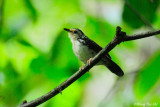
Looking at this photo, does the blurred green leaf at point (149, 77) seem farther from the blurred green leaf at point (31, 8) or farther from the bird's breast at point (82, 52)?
the bird's breast at point (82, 52)

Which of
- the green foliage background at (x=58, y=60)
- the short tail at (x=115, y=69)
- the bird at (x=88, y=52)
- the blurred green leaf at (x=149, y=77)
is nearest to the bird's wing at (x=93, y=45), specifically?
the bird at (x=88, y=52)

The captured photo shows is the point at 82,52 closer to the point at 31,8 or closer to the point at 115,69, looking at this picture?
the point at 115,69

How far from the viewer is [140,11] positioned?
3184 millimetres

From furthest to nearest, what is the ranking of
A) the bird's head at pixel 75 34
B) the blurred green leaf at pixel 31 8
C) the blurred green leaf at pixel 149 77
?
1. the bird's head at pixel 75 34
2. the blurred green leaf at pixel 31 8
3. the blurred green leaf at pixel 149 77

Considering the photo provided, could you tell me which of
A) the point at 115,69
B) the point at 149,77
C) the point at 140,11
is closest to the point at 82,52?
the point at 115,69

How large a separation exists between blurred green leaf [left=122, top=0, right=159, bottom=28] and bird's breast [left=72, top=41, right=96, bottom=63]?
1045 millimetres

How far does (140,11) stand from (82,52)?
4.05ft

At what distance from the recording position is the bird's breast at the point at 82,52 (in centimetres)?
412

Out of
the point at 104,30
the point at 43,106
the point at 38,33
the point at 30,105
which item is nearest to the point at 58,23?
the point at 38,33

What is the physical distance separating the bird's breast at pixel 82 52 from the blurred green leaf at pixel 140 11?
1045 millimetres

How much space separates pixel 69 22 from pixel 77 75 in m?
1.37

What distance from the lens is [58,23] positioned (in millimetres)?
4398

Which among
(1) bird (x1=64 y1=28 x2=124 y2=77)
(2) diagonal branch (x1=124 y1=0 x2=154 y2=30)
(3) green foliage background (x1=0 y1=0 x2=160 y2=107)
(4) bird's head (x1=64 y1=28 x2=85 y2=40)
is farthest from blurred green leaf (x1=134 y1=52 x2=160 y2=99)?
(4) bird's head (x1=64 y1=28 x2=85 y2=40)

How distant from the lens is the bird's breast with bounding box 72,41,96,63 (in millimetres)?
4122
